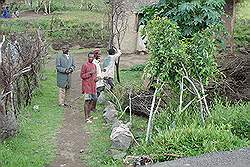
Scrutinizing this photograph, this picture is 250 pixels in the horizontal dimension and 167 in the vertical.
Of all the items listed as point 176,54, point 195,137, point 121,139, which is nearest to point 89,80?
point 121,139

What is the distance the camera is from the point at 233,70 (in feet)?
46.4

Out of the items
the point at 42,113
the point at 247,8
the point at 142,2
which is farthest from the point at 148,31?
the point at 247,8

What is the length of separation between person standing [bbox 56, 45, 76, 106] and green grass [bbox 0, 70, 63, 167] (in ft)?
1.21

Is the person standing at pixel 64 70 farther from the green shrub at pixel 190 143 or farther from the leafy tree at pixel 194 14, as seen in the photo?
the green shrub at pixel 190 143

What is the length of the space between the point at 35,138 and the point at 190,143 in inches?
139

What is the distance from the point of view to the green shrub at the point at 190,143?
8.58 meters

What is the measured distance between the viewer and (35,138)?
35.3ft

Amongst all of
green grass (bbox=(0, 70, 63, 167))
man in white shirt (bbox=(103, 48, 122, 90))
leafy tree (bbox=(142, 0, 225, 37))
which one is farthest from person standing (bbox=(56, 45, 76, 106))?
leafy tree (bbox=(142, 0, 225, 37))

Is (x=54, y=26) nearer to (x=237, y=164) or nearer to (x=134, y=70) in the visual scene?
(x=134, y=70)

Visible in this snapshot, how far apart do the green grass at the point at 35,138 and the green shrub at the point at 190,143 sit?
6.33 ft

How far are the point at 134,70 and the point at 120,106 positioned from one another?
6.48 metres

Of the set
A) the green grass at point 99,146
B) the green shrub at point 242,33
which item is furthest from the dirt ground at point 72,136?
the green shrub at point 242,33

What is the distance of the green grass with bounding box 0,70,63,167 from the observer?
9375 millimetres

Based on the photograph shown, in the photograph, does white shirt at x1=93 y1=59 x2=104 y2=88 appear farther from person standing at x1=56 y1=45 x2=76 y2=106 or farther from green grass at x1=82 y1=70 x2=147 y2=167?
person standing at x1=56 y1=45 x2=76 y2=106
